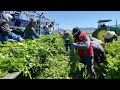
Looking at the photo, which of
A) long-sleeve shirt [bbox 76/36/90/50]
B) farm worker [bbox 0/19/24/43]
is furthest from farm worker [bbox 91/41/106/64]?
farm worker [bbox 0/19/24/43]

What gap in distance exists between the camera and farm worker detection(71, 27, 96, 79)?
6.27 meters

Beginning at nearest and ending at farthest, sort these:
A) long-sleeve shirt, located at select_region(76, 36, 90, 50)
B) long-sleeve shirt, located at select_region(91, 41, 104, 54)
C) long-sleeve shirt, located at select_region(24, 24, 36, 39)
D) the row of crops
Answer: the row of crops, long-sleeve shirt, located at select_region(76, 36, 90, 50), long-sleeve shirt, located at select_region(91, 41, 104, 54), long-sleeve shirt, located at select_region(24, 24, 36, 39)

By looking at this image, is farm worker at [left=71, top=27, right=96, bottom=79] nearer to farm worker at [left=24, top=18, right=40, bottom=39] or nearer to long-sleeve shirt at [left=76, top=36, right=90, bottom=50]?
long-sleeve shirt at [left=76, top=36, right=90, bottom=50]

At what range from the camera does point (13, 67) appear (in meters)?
3.82

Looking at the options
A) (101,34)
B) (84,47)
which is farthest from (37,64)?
(101,34)

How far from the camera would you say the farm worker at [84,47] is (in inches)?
A: 247

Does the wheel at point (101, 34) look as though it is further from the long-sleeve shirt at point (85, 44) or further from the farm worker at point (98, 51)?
the long-sleeve shirt at point (85, 44)

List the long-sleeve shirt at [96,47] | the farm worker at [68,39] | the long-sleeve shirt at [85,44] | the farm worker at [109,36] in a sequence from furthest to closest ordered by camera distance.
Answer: the farm worker at [109,36]
the farm worker at [68,39]
the long-sleeve shirt at [96,47]
the long-sleeve shirt at [85,44]

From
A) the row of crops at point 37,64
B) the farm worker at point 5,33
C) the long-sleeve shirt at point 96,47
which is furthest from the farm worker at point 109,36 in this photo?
the farm worker at point 5,33

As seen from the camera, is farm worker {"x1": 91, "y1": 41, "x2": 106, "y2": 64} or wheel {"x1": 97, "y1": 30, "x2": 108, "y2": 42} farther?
wheel {"x1": 97, "y1": 30, "x2": 108, "y2": 42}

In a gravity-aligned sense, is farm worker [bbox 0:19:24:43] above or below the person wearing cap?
above

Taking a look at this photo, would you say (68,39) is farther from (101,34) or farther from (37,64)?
(37,64)
